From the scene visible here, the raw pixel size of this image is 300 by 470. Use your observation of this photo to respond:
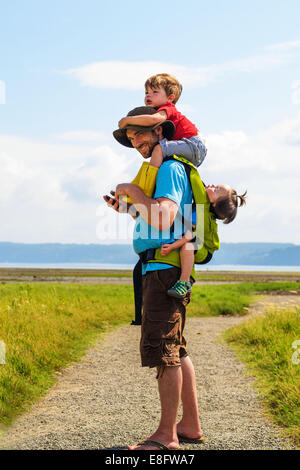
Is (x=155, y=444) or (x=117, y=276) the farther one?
(x=117, y=276)

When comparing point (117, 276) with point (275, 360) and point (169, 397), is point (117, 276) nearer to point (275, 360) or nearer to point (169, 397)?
point (275, 360)

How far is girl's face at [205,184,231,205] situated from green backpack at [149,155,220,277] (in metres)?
0.04

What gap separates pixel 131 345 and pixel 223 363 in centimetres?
219

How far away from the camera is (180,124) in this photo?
12.6 feet

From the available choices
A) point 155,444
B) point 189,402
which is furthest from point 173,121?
point 155,444

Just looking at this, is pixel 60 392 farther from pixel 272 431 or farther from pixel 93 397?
pixel 272 431

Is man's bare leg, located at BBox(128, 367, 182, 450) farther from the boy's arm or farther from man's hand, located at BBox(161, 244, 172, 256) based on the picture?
the boy's arm

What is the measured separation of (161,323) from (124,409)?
194 centimetres

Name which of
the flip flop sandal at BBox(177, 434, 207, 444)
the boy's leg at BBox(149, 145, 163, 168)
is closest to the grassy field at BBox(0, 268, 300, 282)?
the flip flop sandal at BBox(177, 434, 207, 444)

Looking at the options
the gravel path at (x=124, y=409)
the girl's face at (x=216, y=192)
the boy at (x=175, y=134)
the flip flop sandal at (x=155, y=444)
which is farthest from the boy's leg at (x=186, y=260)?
the gravel path at (x=124, y=409)

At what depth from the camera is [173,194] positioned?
364 centimetres

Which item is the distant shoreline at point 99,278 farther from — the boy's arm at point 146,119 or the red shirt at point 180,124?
the boy's arm at point 146,119
